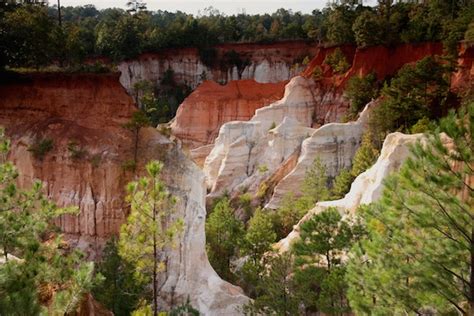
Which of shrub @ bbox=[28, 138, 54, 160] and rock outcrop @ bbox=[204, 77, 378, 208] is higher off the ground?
shrub @ bbox=[28, 138, 54, 160]

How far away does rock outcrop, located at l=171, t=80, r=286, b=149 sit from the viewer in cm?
5272

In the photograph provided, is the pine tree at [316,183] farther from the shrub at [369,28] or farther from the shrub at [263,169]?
the shrub at [369,28]

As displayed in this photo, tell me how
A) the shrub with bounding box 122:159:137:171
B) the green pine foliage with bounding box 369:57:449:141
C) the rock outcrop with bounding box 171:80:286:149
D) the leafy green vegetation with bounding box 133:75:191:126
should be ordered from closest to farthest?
the shrub with bounding box 122:159:137:171 → the green pine foliage with bounding box 369:57:449:141 → the rock outcrop with bounding box 171:80:286:149 → the leafy green vegetation with bounding box 133:75:191:126

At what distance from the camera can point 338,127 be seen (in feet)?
105

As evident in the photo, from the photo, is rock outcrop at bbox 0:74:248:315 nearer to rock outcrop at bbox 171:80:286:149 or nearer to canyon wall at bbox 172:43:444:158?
canyon wall at bbox 172:43:444:158

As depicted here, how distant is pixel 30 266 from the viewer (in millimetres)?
8148

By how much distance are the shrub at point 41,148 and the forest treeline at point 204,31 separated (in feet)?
12.1

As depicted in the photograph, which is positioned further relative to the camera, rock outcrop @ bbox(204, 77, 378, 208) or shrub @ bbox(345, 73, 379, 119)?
shrub @ bbox(345, 73, 379, 119)

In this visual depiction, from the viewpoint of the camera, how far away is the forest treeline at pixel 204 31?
19.2m

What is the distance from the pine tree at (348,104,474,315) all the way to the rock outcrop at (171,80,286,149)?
141ft

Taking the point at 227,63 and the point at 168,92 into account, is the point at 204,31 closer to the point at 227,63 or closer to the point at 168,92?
the point at 227,63

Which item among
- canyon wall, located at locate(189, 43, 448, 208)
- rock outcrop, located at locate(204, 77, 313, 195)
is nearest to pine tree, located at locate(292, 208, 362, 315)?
canyon wall, located at locate(189, 43, 448, 208)

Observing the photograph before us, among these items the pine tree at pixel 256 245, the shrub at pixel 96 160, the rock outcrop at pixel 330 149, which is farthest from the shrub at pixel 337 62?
the shrub at pixel 96 160

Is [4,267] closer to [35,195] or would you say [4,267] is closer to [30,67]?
[35,195]
